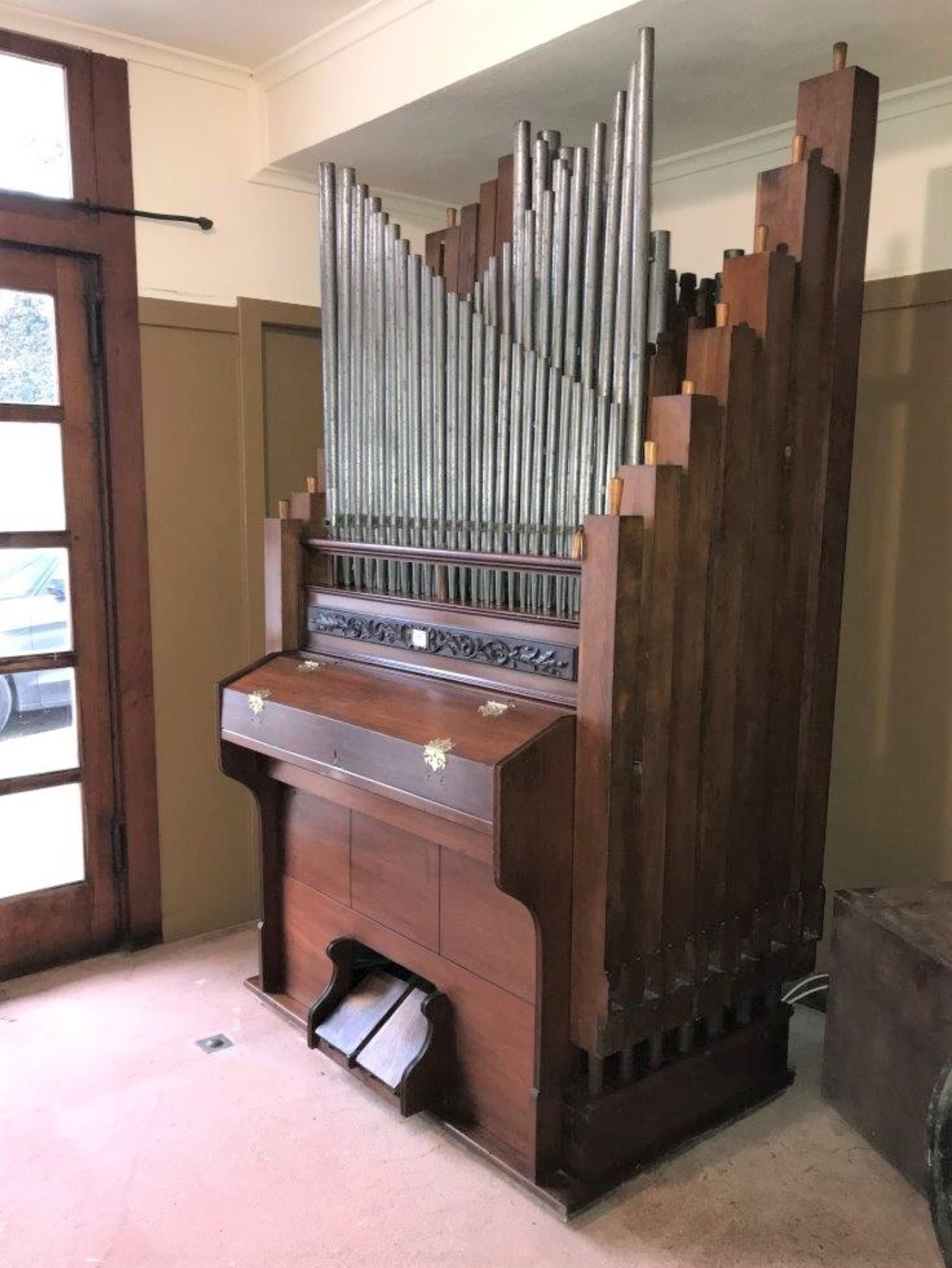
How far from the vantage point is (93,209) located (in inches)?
104

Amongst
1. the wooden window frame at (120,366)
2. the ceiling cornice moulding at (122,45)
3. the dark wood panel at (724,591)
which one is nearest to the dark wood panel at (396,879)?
the dark wood panel at (724,591)

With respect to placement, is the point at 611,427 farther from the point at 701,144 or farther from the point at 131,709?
the point at 131,709

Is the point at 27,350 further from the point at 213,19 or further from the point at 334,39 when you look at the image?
the point at 334,39

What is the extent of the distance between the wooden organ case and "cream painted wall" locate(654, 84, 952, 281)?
51 cm

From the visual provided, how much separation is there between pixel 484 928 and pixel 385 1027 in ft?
1.39

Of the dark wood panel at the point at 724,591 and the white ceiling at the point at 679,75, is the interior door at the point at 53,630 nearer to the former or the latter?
the white ceiling at the point at 679,75

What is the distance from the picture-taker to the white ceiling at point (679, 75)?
193 centimetres

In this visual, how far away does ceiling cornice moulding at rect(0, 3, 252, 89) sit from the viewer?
248 centimetres

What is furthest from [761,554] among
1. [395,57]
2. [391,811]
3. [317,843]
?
[395,57]

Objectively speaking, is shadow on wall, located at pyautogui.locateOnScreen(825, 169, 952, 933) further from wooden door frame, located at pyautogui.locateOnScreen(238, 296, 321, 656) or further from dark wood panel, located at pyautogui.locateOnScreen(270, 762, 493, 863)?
wooden door frame, located at pyautogui.locateOnScreen(238, 296, 321, 656)

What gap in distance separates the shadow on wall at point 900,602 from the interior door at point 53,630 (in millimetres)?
2005

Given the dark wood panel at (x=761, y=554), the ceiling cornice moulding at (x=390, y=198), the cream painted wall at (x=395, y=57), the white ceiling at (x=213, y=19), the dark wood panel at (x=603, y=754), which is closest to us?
the dark wood panel at (x=603, y=754)

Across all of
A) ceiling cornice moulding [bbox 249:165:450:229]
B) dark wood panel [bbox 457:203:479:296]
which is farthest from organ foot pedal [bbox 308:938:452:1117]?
ceiling cornice moulding [bbox 249:165:450:229]

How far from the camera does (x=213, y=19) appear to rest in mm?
2529
